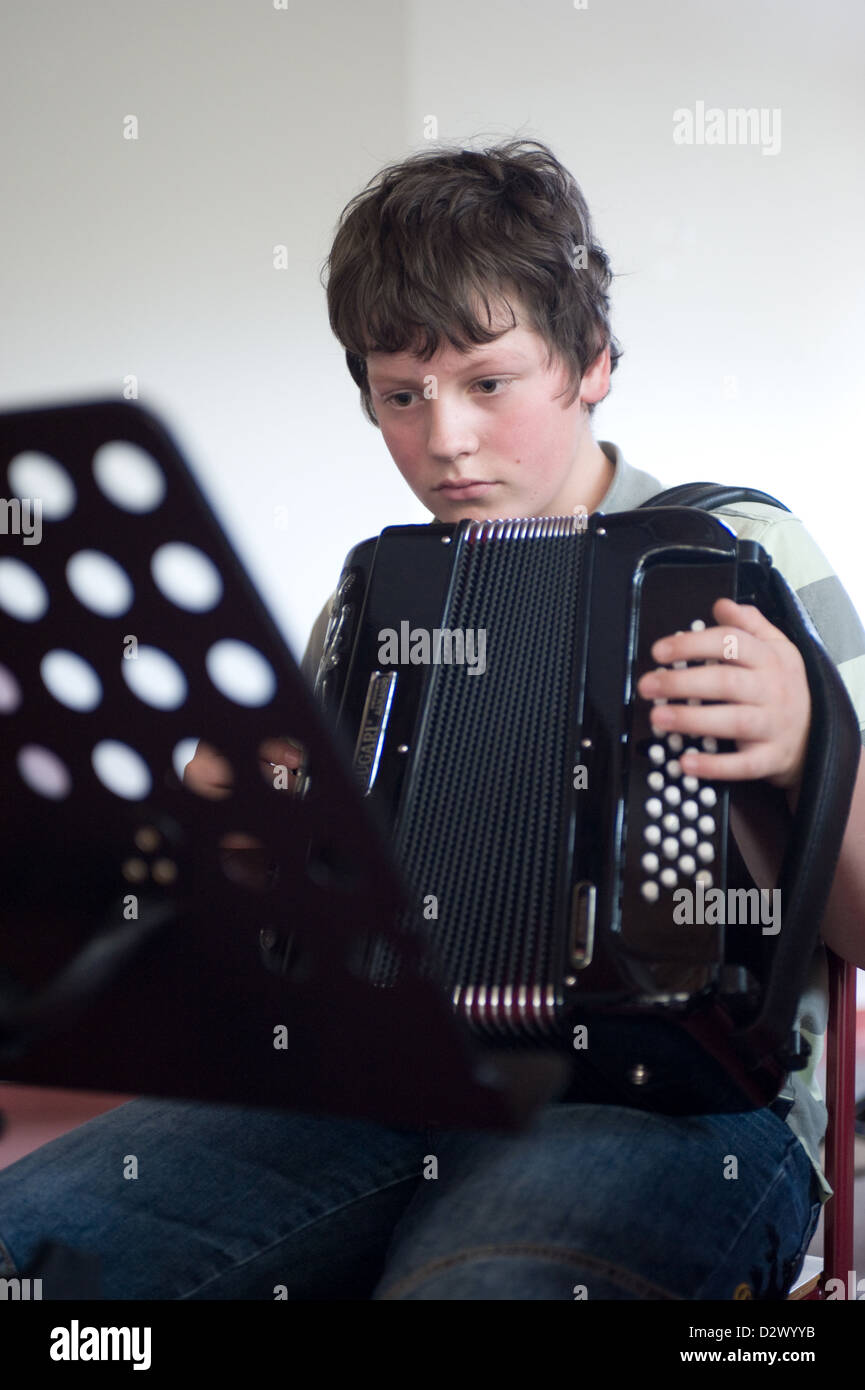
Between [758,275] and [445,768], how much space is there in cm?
212

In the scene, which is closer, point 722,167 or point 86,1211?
point 86,1211

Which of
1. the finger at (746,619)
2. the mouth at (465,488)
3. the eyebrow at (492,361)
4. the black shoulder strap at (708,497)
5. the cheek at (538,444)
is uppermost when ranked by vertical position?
the eyebrow at (492,361)

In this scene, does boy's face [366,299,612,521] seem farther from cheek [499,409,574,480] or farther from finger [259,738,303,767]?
finger [259,738,303,767]

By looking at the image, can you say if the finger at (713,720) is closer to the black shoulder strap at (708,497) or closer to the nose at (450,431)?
the black shoulder strap at (708,497)

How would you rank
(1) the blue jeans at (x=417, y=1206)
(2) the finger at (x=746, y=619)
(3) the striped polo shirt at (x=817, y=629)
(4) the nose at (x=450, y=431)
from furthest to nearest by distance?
(4) the nose at (x=450, y=431)
(3) the striped polo shirt at (x=817, y=629)
(2) the finger at (x=746, y=619)
(1) the blue jeans at (x=417, y=1206)

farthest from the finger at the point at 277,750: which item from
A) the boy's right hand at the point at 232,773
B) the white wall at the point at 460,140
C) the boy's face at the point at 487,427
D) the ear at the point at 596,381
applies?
the white wall at the point at 460,140

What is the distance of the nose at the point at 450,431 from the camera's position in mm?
1069

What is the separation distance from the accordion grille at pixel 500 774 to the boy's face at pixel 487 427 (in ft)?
0.61

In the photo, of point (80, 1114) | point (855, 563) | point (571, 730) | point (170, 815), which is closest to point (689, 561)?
point (571, 730)

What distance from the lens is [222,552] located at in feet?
1.41

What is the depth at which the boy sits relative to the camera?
0.71 metres

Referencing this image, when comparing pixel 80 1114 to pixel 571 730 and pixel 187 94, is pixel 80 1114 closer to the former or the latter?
pixel 571 730
